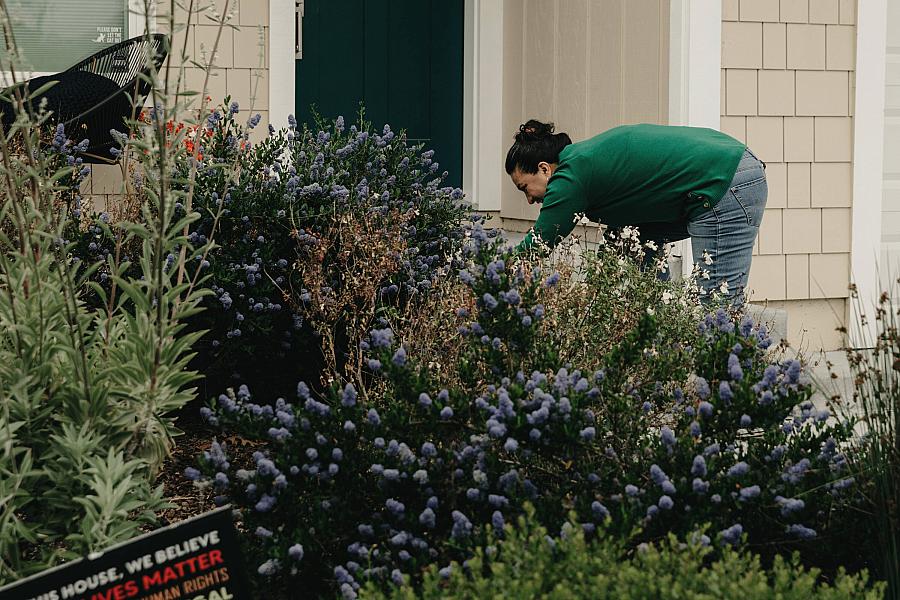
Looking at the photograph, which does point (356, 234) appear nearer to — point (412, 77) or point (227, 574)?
point (227, 574)

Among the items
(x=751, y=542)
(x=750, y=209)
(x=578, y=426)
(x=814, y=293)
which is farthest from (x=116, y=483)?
(x=814, y=293)

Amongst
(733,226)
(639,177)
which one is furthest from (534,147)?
(733,226)

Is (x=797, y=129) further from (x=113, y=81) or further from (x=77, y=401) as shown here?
(x=77, y=401)

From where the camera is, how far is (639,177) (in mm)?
4508

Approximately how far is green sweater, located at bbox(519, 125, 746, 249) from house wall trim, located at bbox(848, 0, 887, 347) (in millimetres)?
1978

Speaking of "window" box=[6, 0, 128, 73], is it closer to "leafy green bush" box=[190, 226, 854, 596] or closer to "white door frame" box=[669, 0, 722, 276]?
"white door frame" box=[669, 0, 722, 276]

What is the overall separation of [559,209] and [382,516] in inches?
81.2

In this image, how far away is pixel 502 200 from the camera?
764 cm

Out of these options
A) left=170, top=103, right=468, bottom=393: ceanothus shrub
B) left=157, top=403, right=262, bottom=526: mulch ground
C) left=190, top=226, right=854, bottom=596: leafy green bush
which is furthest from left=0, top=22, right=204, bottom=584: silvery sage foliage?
left=170, top=103, right=468, bottom=393: ceanothus shrub

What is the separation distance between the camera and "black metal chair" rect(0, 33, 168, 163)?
17.2ft

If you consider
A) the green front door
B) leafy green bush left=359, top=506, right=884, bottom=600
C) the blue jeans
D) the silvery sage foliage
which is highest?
the green front door

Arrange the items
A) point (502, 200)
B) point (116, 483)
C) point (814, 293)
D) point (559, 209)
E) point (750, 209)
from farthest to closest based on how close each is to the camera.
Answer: point (502, 200)
point (814, 293)
point (750, 209)
point (559, 209)
point (116, 483)

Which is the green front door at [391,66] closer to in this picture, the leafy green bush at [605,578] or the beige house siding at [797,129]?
the beige house siding at [797,129]

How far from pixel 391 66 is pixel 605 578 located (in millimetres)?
6472
